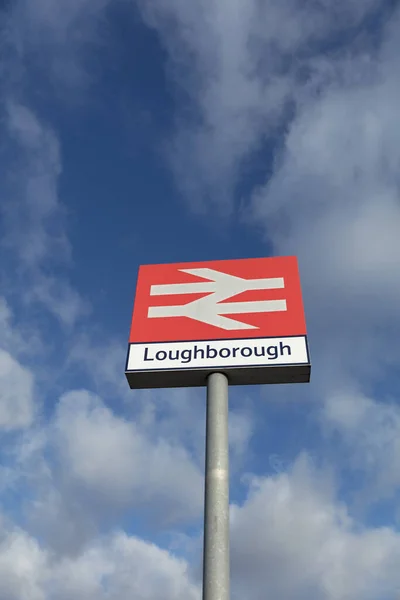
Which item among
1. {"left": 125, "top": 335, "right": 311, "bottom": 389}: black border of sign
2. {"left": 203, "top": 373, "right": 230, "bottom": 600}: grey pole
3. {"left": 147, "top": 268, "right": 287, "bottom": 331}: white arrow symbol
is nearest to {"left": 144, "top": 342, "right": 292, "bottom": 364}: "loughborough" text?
{"left": 125, "top": 335, "right": 311, "bottom": 389}: black border of sign

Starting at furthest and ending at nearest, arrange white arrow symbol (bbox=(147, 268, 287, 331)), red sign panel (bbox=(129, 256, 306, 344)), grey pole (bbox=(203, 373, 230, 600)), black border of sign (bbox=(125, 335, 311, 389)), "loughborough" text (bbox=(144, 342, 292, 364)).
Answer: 1. white arrow symbol (bbox=(147, 268, 287, 331))
2. red sign panel (bbox=(129, 256, 306, 344))
3. "loughborough" text (bbox=(144, 342, 292, 364))
4. black border of sign (bbox=(125, 335, 311, 389))
5. grey pole (bbox=(203, 373, 230, 600))

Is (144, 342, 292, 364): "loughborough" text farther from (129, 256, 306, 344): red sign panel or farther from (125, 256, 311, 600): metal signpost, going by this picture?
(129, 256, 306, 344): red sign panel

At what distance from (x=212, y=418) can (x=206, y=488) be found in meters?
1.54

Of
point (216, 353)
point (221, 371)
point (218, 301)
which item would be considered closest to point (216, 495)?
point (221, 371)

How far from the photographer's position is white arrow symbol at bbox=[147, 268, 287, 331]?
1349cm

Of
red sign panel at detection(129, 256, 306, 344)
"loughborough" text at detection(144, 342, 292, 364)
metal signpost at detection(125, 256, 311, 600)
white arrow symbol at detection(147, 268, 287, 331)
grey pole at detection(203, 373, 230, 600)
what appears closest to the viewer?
grey pole at detection(203, 373, 230, 600)

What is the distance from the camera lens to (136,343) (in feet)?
43.6

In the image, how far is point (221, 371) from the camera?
1266cm

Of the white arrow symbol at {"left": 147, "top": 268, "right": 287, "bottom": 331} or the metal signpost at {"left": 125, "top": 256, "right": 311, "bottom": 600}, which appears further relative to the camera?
the white arrow symbol at {"left": 147, "top": 268, "right": 287, "bottom": 331}

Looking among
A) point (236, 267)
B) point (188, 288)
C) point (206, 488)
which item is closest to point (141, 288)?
point (188, 288)

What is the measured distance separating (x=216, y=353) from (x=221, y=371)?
45 centimetres

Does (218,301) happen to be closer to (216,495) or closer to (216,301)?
(216,301)

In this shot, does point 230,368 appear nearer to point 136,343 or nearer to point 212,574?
point 136,343

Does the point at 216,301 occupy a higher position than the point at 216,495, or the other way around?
the point at 216,301
